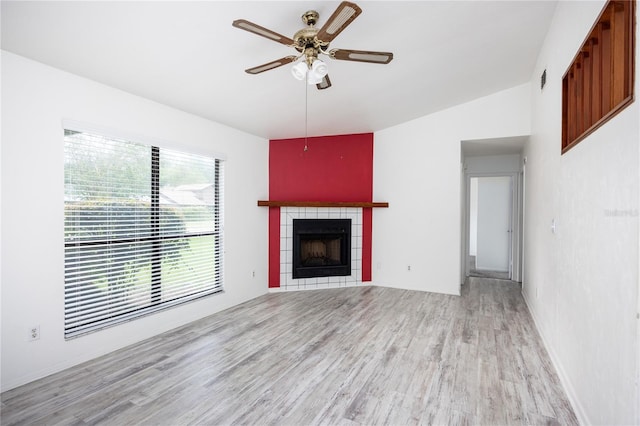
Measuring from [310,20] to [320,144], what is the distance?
3.11 metres

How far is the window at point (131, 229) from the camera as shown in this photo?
8.91ft

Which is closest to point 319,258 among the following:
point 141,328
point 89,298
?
point 141,328

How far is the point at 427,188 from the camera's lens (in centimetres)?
501

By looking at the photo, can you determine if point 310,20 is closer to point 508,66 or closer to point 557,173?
point 557,173

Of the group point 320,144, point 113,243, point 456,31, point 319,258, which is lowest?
point 319,258

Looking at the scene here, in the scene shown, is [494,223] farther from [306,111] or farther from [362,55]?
[362,55]

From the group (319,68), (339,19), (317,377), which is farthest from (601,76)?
(317,377)

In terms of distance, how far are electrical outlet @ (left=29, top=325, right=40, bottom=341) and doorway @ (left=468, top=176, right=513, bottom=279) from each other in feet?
21.5

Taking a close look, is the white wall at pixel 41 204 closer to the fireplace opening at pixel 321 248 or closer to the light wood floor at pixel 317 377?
the light wood floor at pixel 317 377

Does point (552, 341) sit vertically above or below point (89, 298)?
below

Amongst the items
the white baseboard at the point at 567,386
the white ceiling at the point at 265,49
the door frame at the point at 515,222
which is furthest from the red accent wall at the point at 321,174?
the white baseboard at the point at 567,386

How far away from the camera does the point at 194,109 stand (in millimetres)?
3584

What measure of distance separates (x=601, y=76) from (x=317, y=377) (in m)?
2.71

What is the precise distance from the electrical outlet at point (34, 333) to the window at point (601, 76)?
393 cm
